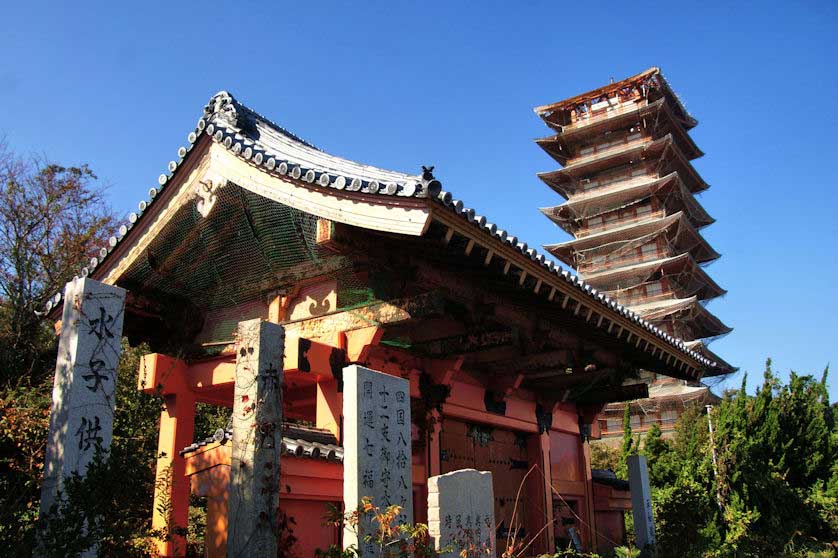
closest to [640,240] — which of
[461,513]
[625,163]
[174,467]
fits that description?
[625,163]

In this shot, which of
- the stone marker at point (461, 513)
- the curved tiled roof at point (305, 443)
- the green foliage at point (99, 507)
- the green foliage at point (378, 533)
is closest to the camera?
the green foliage at point (99, 507)

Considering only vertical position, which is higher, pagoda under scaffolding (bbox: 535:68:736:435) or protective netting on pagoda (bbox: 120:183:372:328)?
pagoda under scaffolding (bbox: 535:68:736:435)

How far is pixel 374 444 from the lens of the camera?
561 centimetres

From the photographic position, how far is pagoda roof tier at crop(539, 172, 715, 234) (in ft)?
129

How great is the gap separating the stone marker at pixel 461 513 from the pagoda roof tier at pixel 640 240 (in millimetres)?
34115

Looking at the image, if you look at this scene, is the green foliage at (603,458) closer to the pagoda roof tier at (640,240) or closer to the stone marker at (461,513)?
the pagoda roof tier at (640,240)

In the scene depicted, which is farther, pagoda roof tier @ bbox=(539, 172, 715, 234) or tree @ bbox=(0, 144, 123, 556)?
pagoda roof tier @ bbox=(539, 172, 715, 234)

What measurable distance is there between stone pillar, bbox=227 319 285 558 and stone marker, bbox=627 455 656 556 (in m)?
8.10

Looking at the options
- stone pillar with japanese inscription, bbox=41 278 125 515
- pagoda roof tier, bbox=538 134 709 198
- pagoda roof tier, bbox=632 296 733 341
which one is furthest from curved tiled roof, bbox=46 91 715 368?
pagoda roof tier, bbox=538 134 709 198

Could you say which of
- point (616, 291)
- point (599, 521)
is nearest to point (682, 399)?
point (616, 291)

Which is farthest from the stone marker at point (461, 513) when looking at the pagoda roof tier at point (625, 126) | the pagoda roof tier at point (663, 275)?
the pagoda roof tier at point (625, 126)

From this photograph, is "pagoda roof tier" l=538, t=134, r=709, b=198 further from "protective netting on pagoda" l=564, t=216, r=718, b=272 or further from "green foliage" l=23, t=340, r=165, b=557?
"green foliage" l=23, t=340, r=165, b=557

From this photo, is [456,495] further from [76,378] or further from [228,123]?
[228,123]

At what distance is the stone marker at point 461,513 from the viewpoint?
19.6 ft
